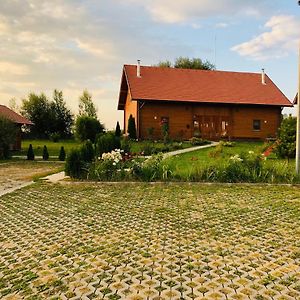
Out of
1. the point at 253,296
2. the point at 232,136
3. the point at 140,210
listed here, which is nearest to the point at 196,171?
the point at 140,210

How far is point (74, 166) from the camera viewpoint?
12.1m

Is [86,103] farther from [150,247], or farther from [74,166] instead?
[150,247]

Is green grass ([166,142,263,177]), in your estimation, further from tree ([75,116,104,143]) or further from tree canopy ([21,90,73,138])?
tree canopy ([21,90,73,138])

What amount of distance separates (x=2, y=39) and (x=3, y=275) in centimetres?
1457

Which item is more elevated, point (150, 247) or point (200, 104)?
point (200, 104)

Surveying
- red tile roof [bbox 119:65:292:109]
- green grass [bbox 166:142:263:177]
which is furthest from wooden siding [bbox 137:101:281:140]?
green grass [bbox 166:142:263:177]

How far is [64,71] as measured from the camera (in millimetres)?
26594

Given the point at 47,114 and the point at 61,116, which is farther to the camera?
the point at 61,116

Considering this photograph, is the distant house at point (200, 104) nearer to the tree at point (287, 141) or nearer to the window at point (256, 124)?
the window at point (256, 124)

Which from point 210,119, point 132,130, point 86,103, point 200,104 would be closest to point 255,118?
point 210,119

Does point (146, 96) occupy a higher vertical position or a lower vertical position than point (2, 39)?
lower

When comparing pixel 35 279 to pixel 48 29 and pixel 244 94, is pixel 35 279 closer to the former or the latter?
pixel 48 29

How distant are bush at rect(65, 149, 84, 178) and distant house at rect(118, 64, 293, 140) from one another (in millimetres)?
16073

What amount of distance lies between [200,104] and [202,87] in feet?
6.44
